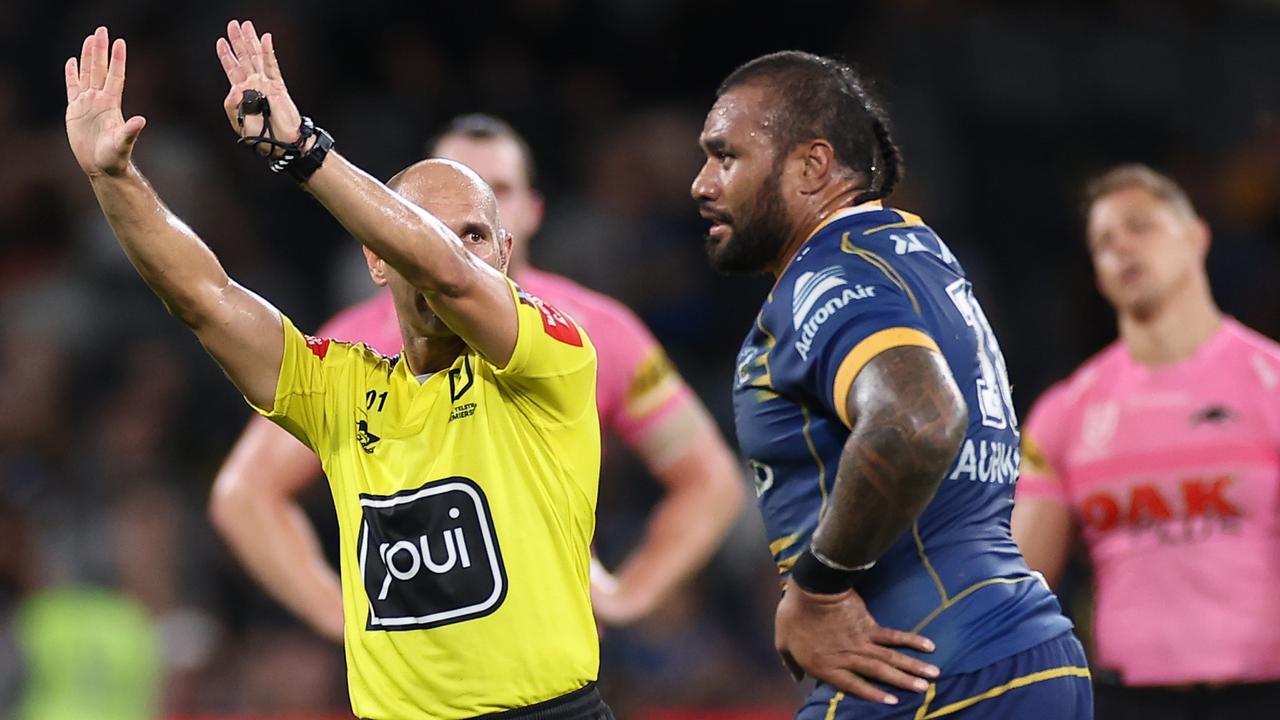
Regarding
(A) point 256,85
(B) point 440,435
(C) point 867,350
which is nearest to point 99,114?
(A) point 256,85

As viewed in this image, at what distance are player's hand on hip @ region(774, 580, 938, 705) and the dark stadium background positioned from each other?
13.7ft

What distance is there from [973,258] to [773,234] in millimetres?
6204

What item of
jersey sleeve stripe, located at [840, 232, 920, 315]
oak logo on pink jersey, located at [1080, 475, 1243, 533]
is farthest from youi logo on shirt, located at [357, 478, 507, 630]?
oak logo on pink jersey, located at [1080, 475, 1243, 533]

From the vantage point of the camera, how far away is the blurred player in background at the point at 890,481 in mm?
3141

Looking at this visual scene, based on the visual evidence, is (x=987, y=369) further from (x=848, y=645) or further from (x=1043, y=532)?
(x=1043, y=532)

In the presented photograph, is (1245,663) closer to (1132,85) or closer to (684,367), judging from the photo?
(684,367)

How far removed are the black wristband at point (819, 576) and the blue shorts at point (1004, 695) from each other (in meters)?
0.23

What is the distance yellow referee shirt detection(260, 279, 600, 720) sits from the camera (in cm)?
323

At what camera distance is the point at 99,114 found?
10.7ft

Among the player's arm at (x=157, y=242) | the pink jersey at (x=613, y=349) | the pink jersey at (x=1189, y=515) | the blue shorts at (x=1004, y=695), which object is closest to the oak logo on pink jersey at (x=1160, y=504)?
the pink jersey at (x=1189, y=515)

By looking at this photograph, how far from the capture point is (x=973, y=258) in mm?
9680

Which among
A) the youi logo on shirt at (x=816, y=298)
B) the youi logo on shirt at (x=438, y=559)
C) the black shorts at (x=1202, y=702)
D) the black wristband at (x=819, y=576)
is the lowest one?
the black shorts at (x=1202, y=702)

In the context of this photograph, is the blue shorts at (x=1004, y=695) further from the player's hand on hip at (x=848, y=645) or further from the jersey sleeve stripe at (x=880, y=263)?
the jersey sleeve stripe at (x=880, y=263)

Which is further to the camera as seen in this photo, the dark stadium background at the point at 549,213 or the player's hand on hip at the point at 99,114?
the dark stadium background at the point at 549,213
